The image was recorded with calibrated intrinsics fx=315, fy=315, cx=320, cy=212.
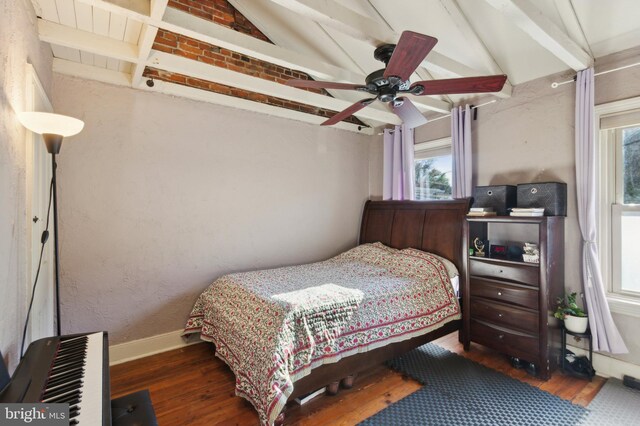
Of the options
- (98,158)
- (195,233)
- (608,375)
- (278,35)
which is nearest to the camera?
(608,375)

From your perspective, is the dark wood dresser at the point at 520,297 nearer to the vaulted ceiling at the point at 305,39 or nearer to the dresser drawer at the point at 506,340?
the dresser drawer at the point at 506,340

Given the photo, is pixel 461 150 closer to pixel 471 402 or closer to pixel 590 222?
pixel 590 222

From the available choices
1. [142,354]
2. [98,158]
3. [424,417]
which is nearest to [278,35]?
[98,158]

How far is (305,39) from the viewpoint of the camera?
3.33 metres

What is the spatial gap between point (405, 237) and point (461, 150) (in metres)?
1.10

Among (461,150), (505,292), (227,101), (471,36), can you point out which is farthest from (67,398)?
(461,150)

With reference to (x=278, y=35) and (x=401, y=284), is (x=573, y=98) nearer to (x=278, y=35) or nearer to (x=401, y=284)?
(x=401, y=284)

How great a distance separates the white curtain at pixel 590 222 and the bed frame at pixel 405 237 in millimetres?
880

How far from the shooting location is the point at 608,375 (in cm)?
246

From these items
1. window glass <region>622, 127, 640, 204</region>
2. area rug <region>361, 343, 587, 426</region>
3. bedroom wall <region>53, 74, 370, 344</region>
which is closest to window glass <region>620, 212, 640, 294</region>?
window glass <region>622, 127, 640, 204</region>

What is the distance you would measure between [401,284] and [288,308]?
1114 mm

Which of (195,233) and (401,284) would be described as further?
(195,233)

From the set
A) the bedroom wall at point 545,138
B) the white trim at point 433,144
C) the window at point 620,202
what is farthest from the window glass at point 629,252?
the white trim at point 433,144

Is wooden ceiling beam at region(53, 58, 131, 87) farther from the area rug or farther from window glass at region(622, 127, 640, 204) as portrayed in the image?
window glass at region(622, 127, 640, 204)
